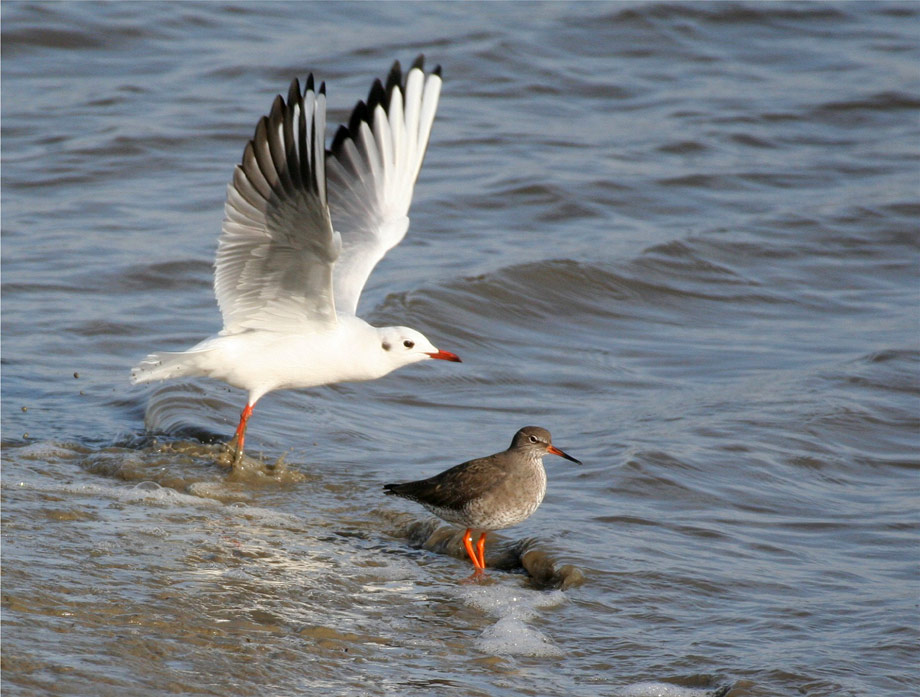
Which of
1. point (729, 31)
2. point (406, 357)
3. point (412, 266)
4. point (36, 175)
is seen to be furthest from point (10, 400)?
point (729, 31)

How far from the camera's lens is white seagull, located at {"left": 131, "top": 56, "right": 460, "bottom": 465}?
239 inches

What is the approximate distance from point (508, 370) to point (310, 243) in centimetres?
334

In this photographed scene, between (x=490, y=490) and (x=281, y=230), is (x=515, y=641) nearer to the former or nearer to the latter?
(x=490, y=490)

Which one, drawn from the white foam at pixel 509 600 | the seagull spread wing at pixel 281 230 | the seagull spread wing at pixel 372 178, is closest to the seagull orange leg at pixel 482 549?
the white foam at pixel 509 600

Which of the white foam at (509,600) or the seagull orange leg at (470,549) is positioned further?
the seagull orange leg at (470,549)

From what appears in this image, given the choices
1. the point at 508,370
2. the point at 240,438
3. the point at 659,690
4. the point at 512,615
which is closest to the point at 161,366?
the point at 240,438

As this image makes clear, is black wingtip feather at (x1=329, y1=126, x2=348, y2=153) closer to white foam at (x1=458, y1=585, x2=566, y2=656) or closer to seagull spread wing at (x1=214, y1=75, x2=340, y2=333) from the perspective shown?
seagull spread wing at (x1=214, y1=75, x2=340, y2=333)

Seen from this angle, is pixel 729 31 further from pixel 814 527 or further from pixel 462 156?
pixel 814 527

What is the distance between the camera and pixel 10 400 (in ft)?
26.5

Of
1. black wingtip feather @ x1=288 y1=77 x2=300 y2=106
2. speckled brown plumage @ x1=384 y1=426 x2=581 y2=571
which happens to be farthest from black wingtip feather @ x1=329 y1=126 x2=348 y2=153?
speckled brown plumage @ x1=384 y1=426 x2=581 y2=571

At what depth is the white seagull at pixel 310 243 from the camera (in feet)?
19.9

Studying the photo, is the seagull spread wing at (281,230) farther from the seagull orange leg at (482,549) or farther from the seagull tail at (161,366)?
the seagull orange leg at (482,549)

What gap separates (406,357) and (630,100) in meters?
9.97

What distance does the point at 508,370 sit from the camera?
9516 millimetres
